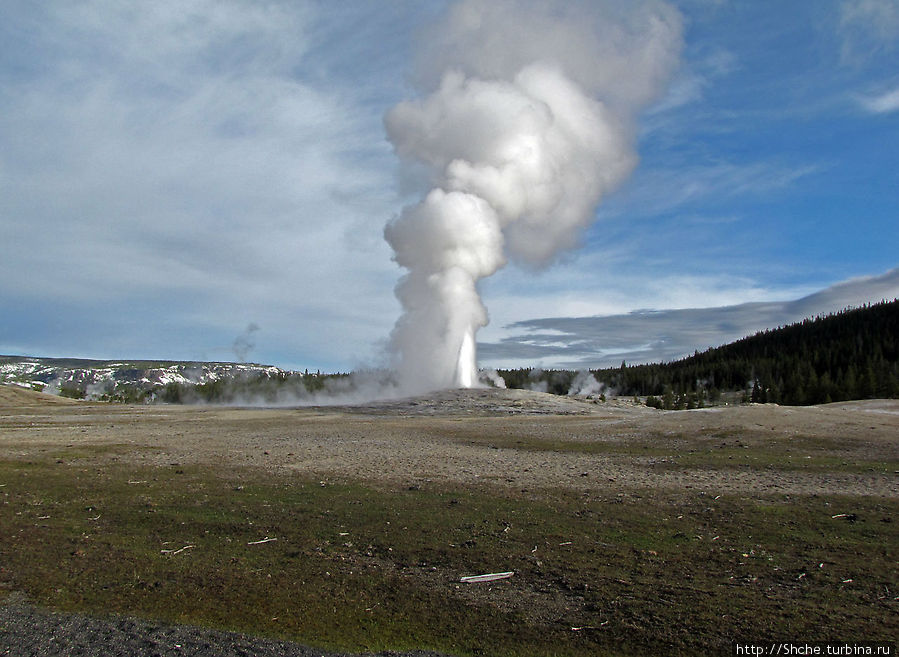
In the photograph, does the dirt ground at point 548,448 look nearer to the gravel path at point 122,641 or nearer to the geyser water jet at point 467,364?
the gravel path at point 122,641

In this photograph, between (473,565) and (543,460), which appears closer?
(473,565)

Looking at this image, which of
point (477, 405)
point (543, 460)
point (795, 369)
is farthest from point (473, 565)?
point (795, 369)

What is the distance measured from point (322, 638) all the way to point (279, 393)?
124m

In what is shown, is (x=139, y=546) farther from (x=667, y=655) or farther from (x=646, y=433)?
(x=646, y=433)

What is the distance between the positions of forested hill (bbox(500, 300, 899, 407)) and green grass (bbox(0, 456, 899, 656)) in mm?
70413

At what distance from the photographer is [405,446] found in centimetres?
2806

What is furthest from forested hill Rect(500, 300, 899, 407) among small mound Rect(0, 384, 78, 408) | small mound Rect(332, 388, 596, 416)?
small mound Rect(0, 384, 78, 408)

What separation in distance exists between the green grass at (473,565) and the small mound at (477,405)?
133 ft

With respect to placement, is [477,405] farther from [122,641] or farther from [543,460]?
[122,641]

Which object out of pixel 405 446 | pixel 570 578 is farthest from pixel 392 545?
pixel 405 446

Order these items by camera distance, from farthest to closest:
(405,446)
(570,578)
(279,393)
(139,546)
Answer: (279,393), (405,446), (139,546), (570,578)

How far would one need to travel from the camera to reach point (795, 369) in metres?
113

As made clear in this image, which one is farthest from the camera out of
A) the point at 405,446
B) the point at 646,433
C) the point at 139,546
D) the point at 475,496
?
the point at 646,433

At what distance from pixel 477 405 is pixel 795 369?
263ft
